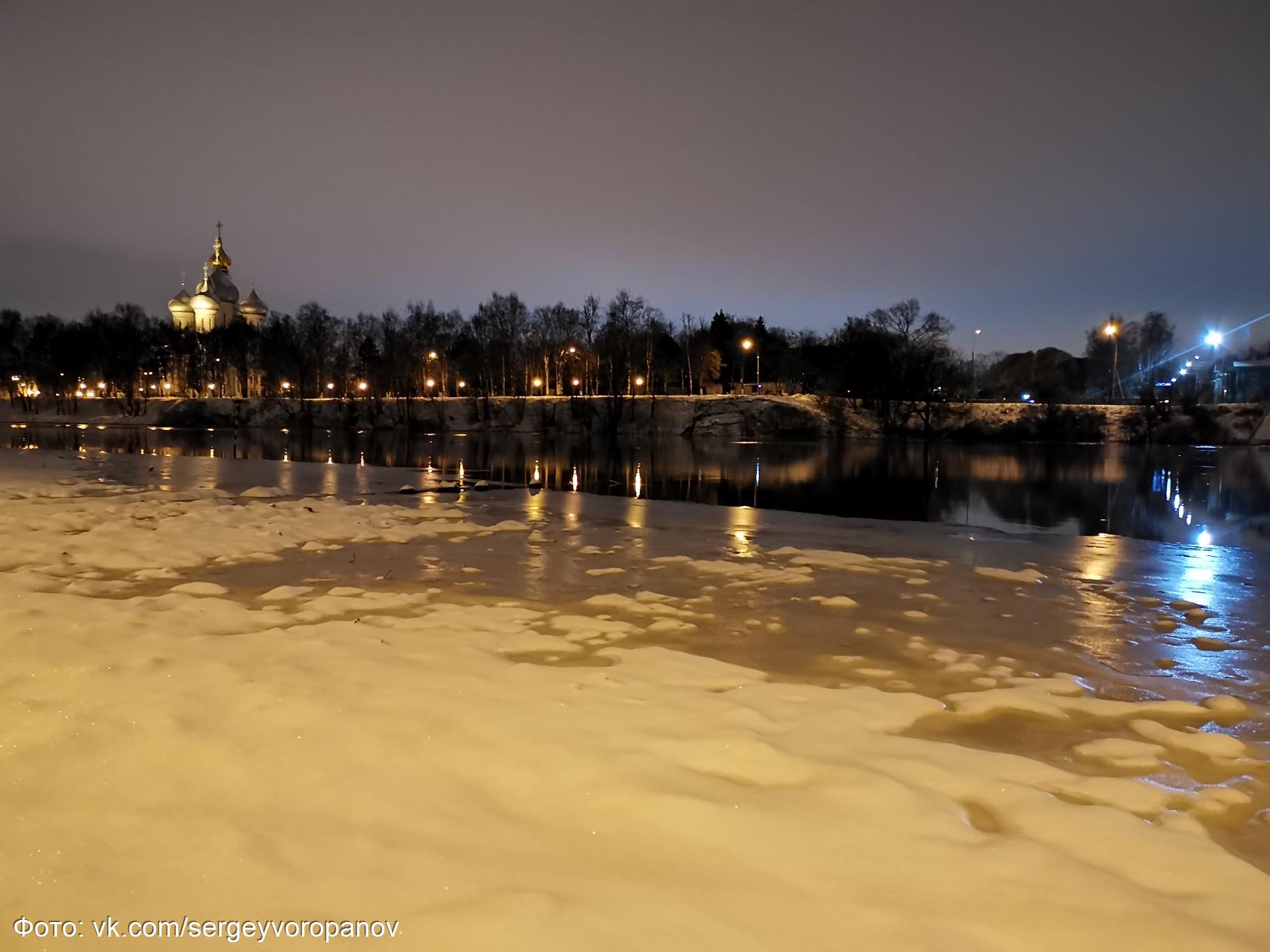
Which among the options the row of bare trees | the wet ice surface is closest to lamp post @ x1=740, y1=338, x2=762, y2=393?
the row of bare trees

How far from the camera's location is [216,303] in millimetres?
133500

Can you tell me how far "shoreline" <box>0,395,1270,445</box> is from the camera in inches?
2904

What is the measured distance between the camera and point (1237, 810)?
3684mm

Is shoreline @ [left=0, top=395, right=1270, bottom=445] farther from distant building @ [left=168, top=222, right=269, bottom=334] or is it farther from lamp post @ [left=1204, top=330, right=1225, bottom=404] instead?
distant building @ [left=168, top=222, right=269, bottom=334]

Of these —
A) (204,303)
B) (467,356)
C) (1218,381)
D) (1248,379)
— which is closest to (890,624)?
(467,356)

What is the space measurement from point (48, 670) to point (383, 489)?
581 inches

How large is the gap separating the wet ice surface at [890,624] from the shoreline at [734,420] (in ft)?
206

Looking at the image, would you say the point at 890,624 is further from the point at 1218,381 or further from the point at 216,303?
the point at 216,303

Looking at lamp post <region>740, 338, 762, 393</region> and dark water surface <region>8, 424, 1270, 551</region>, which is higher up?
lamp post <region>740, 338, 762, 393</region>

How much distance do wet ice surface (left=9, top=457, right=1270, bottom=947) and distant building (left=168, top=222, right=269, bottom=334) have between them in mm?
138830

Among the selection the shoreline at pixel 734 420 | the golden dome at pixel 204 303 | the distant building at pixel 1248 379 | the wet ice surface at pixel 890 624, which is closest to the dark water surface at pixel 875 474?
the wet ice surface at pixel 890 624

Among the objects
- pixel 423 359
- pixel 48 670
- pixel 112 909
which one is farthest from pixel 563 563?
pixel 423 359

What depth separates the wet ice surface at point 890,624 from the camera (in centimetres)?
404

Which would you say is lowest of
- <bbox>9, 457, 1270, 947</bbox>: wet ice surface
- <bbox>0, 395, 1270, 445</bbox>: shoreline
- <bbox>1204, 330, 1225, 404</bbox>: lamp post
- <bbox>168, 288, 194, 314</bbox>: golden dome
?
<bbox>9, 457, 1270, 947</bbox>: wet ice surface
